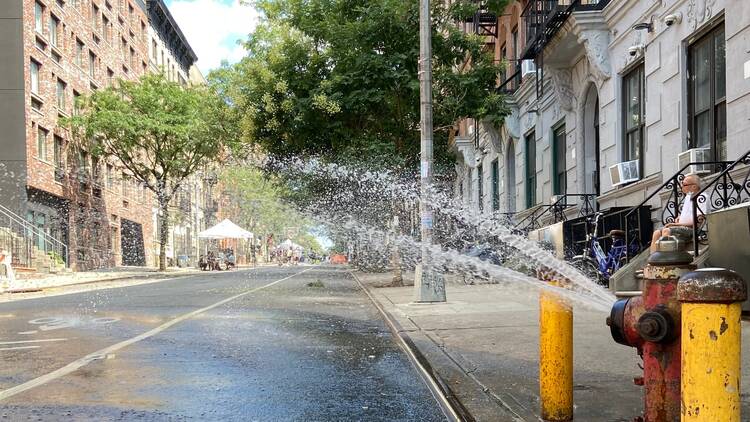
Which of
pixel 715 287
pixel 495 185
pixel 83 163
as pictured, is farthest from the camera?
pixel 83 163

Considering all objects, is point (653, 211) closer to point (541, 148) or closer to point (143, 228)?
point (541, 148)

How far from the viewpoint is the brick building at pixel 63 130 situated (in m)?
29.9

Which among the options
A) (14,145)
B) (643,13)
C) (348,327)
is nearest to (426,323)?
(348,327)

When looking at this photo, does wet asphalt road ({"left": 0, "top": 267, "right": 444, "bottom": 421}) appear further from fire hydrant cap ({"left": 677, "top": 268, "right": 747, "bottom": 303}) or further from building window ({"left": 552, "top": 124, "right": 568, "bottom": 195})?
building window ({"left": 552, "top": 124, "right": 568, "bottom": 195})

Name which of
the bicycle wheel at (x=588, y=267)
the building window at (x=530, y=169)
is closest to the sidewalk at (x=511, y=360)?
the bicycle wheel at (x=588, y=267)

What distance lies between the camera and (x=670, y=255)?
3.40m

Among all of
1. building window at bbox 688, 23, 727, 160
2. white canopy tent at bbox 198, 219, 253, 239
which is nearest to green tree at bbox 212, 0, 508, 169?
building window at bbox 688, 23, 727, 160

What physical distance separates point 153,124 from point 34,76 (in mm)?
5939

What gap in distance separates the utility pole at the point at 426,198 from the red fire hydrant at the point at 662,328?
9315 mm

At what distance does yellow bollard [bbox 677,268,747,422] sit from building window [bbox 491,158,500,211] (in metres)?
24.7

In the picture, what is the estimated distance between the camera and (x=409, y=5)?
18703 mm

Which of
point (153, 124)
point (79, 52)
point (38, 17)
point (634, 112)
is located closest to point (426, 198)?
point (634, 112)

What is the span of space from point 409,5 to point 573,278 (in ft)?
45.7

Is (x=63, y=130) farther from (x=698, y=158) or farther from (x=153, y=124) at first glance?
(x=698, y=158)
